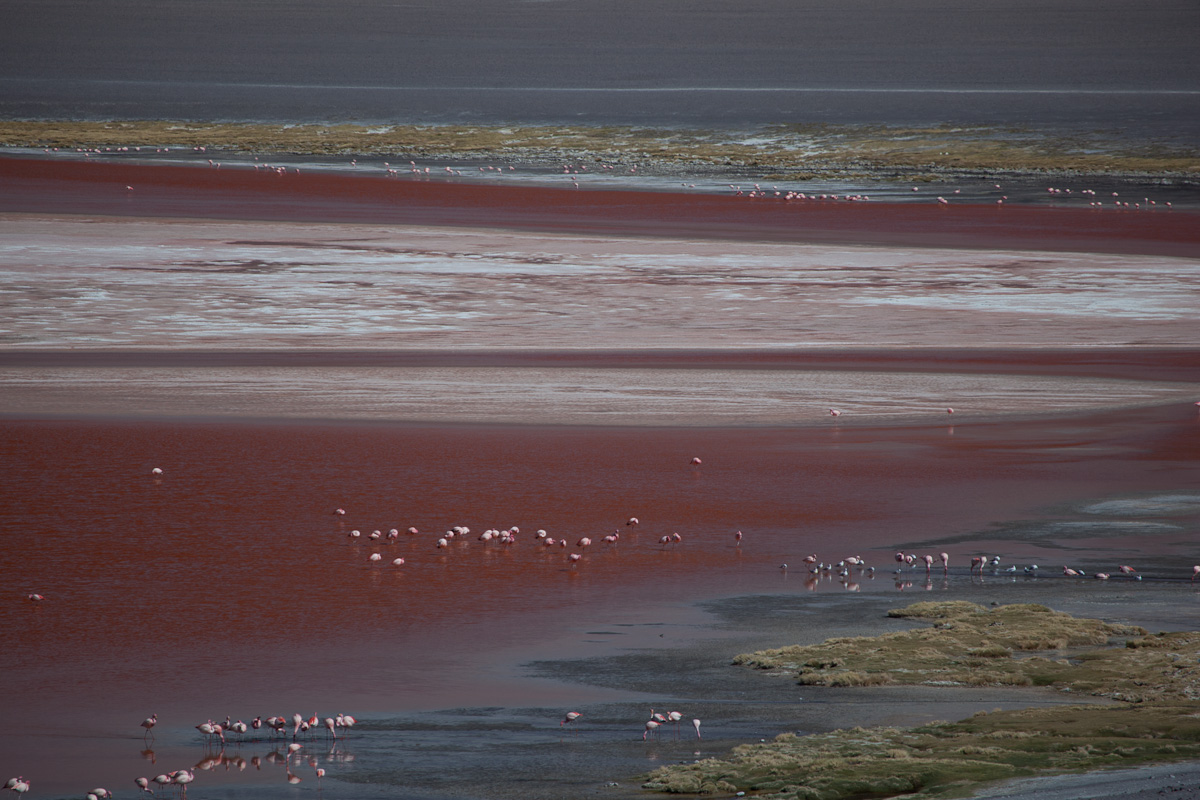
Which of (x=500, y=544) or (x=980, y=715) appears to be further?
(x=500, y=544)

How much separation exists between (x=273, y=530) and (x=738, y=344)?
11.2 metres

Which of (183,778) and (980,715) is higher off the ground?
(183,778)

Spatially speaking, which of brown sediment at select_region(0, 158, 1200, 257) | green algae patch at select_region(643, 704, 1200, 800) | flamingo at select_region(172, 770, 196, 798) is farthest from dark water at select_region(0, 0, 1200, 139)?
flamingo at select_region(172, 770, 196, 798)

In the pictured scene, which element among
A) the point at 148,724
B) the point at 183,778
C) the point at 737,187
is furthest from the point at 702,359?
the point at 737,187

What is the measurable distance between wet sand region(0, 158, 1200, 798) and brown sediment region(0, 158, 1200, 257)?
10.5m

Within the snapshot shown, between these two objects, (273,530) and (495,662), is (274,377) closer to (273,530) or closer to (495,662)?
(273,530)

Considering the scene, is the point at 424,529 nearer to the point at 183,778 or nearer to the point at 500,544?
the point at 500,544

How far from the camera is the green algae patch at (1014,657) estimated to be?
30.6 ft

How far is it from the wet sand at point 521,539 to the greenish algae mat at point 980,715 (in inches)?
13.9

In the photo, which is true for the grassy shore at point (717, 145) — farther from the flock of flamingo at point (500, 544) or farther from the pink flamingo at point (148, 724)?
the pink flamingo at point (148, 724)

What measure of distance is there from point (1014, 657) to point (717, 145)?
179 ft

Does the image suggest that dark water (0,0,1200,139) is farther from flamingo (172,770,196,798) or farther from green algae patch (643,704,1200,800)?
flamingo (172,770,196,798)

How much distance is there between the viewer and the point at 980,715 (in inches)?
340

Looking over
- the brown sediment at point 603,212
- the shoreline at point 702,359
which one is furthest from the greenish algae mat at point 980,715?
the brown sediment at point 603,212
